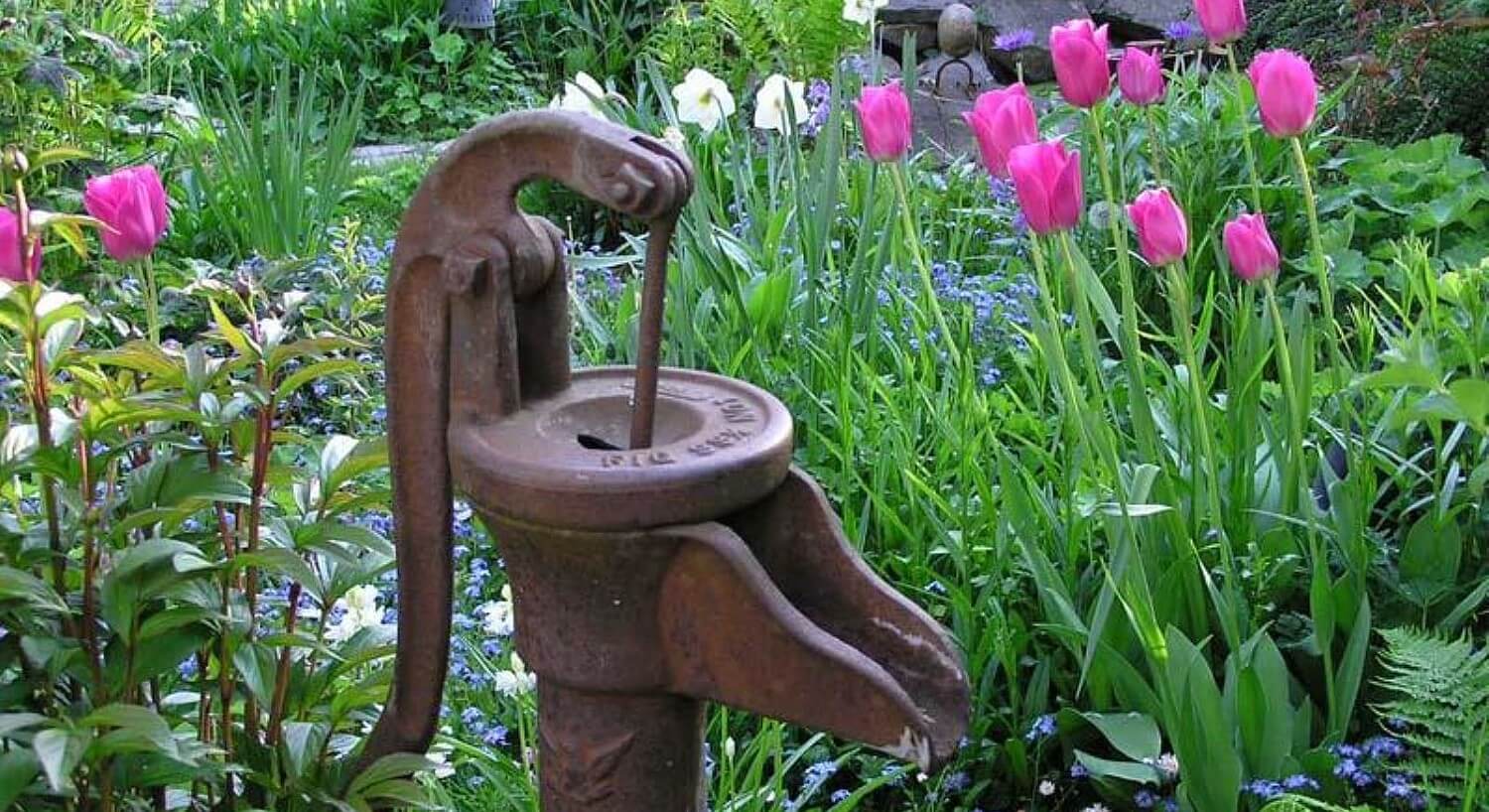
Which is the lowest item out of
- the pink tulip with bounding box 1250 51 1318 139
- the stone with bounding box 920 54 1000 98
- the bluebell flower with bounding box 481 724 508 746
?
the bluebell flower with bounding box 481 724 508 746

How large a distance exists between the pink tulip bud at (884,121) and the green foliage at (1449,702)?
771 millimetres

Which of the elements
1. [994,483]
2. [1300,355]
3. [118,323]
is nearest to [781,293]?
[994,483]

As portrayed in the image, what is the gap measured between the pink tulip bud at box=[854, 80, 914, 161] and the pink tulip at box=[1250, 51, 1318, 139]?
40cm

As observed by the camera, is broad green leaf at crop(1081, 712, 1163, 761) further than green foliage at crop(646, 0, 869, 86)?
No

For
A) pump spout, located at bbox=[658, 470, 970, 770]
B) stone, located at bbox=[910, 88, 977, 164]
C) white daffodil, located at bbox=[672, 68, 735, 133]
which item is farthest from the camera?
stone, located at bbox=[910, 88, 977, 164]

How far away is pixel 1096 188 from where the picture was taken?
3.30 m

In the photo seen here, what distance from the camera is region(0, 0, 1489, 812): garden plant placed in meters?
1.39

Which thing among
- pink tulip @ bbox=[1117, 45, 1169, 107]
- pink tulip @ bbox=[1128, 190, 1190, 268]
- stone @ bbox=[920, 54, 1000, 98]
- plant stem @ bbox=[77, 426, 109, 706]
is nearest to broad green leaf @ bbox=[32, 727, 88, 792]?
plant stem @ bbox=[77, 426, 109, 706]

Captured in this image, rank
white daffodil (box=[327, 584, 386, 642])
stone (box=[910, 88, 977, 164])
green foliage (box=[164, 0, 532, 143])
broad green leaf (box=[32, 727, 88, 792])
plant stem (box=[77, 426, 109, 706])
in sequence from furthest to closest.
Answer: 1. green foliage (box=[164, 0, 532, 143])
2. stone (box=[910, 88, 977, 164])
3. white daffodil (box=[327, 584, 386, 642])
4. plant stem (box=[77, 426, 109, 706])
5. broad green leaf (box=[32, 727, 88, 792])

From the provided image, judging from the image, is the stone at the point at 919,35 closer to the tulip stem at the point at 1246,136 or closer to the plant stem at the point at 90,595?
the tulip stem at the point at 1246,136

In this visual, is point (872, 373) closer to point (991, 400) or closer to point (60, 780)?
point (991, 400)

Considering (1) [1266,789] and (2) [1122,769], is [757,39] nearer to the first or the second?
(2) [1122,769]

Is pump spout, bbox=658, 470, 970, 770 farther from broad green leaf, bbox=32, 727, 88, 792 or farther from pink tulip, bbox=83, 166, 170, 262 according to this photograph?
pink tulip, bbox=83, 166, 170, 262

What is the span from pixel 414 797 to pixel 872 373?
1.14 meters
